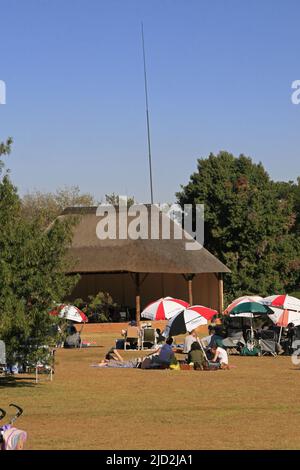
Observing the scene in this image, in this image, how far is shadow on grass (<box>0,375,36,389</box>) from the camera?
23.6 meters

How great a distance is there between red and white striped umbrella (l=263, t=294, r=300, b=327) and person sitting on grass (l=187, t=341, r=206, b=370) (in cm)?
636

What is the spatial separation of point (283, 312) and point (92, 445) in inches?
791

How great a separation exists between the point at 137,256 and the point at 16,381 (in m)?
24.7

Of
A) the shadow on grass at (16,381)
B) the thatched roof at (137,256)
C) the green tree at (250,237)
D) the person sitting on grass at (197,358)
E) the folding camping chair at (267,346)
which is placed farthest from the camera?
the green tree at (250,237)

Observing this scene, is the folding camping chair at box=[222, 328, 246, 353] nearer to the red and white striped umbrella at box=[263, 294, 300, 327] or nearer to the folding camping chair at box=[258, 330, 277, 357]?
the folding camping chair at box=[258, 330, 277, 357]

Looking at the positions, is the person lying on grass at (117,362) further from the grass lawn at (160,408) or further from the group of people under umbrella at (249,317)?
the group of people under umbrella at (249,317)

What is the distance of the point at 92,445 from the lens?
1412cm

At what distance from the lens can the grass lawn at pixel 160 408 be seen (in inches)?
574

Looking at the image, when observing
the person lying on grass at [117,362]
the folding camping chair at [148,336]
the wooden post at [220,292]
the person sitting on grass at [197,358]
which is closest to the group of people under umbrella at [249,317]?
the folding camping chair at [148,336]

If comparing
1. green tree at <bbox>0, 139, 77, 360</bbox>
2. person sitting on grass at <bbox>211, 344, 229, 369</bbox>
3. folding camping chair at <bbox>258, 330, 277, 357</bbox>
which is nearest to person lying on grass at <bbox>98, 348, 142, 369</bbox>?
person sitting on grass at <bbox>211, 344, 229, 369</bbox>

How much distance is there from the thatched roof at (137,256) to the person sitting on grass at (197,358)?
65.3ft

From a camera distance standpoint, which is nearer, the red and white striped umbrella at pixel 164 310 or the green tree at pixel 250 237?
the red and white striped umbrella at pixel 164 310
